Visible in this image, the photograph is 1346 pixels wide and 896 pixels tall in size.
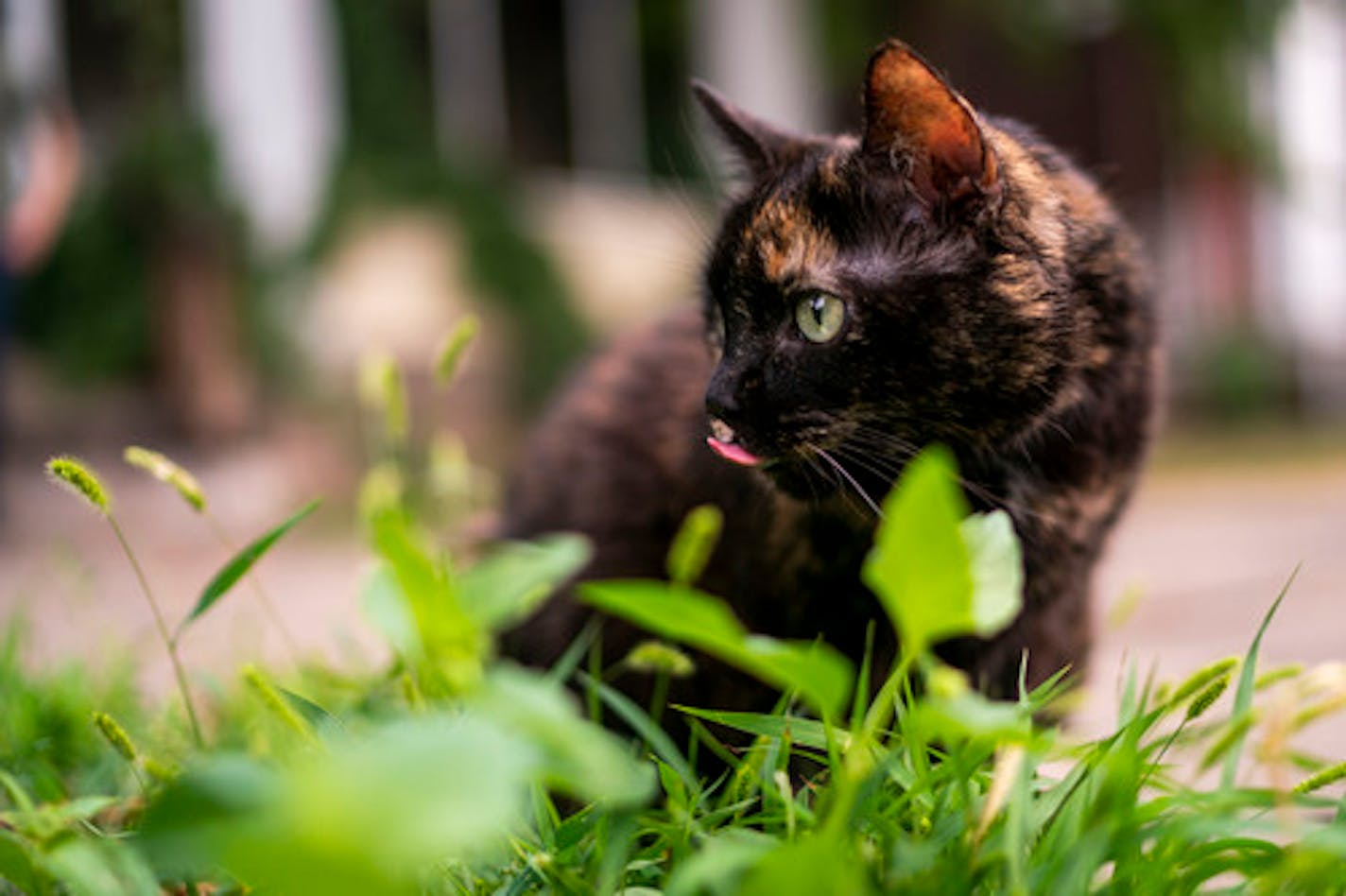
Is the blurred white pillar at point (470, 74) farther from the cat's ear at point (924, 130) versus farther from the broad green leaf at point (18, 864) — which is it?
the broad green leaf at point (18, 864)

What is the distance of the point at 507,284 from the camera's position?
5.64 m

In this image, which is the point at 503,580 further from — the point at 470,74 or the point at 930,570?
the point at 470,74

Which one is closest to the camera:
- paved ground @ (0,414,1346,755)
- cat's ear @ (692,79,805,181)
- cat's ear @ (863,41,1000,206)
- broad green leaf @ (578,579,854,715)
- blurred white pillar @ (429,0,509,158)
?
broad green leaf @ (578,579,854,715)

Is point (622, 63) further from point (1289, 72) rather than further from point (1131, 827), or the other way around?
point (1131, 827)

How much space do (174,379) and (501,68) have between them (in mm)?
2748

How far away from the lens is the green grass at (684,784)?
47 centimetres

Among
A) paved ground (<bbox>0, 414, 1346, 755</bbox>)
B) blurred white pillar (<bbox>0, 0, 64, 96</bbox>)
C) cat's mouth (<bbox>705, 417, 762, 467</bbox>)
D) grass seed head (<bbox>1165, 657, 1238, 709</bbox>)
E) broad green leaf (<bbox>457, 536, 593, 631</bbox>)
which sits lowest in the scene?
paved ground (<bbox>0, 414, 1346, 755</bbox>)

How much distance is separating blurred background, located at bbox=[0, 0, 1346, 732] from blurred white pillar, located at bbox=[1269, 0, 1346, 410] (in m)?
0.02

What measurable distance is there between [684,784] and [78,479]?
506 mm

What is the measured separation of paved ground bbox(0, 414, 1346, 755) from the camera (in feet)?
6.82

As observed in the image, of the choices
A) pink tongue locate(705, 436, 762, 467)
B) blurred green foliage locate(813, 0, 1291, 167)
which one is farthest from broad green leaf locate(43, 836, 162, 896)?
blurred green foliage locate(813, 0, 1291, 167)

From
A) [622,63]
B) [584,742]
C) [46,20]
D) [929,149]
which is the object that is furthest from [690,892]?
[622,63]

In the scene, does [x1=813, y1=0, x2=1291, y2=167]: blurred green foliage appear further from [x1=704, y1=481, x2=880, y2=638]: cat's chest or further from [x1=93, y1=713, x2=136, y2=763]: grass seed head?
[x1=93, y1=713, x2=136, y2=763]: grass seed head

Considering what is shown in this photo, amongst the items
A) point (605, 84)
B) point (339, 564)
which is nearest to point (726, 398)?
point (339, 564)
